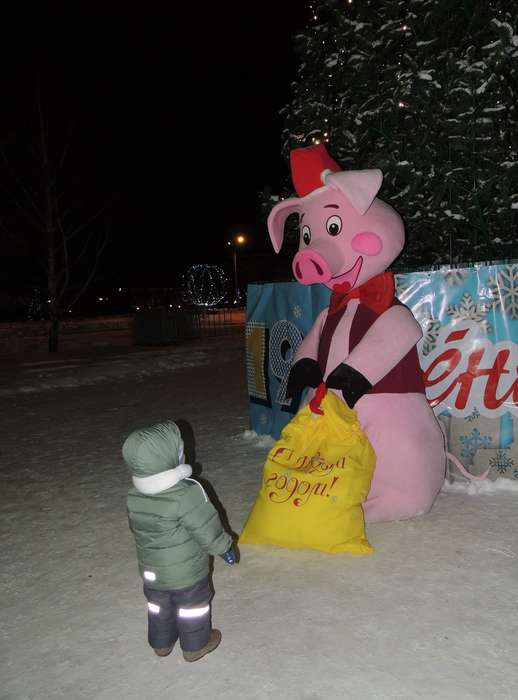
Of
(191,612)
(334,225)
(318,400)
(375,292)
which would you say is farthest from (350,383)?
(191,612)

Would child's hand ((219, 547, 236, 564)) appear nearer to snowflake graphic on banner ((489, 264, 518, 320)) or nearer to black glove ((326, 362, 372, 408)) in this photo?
black glove ((326, 362, 372, 408))

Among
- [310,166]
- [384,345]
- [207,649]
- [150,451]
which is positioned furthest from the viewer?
[310,166]

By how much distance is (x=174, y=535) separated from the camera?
258 centimetres

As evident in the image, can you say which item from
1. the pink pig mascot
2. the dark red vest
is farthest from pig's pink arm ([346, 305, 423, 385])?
the dark red vest

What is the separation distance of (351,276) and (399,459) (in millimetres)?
1270

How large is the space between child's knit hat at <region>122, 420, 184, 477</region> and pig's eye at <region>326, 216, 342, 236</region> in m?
2.09

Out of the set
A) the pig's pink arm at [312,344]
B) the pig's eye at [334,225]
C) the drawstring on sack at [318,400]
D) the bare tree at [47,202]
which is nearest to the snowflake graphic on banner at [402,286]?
the pig's pink arm at [312,344]

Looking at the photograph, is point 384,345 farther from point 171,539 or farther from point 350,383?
point 171,539

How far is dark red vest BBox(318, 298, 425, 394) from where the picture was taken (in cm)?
403

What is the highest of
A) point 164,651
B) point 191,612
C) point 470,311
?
point 470,311

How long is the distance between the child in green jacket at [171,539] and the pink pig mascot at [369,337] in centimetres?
148

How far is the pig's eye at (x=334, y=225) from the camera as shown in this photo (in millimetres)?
4102

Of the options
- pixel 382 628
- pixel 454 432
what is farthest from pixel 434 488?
pixel 382 628

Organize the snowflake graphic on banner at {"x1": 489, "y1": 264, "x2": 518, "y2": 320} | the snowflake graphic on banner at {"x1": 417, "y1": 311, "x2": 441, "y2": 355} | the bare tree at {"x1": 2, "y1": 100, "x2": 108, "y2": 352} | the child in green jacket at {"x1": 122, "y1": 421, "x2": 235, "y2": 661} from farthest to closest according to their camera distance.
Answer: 1. the bare tree at {"x1": 2, "y1": 100, "x2": 108, "y2": 352}
2. the snowflake graphic on banner at {"x1": 417, "y1": 311, "x2": 441, "y2": 355}
3. the snowflake graphic on banner at {"x1": 489, "y1": 264, "x2": 518, "y2": 320}
4. the child in green jacket at {"x1": 122, "y1": 421, "x2": 235, "y2": 661}
